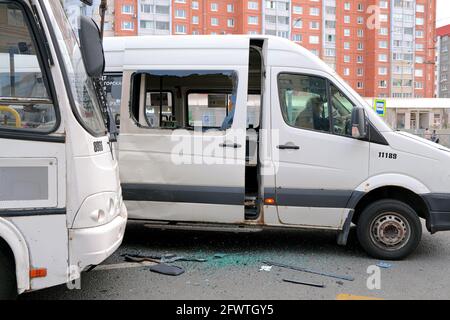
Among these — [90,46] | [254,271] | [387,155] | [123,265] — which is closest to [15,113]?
[90,46]

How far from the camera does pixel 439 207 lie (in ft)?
17.8

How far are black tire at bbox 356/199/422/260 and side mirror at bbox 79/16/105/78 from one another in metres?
3.66

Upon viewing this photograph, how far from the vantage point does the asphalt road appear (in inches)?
179

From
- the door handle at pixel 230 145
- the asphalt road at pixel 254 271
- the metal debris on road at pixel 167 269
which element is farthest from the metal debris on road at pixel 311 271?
the door handle at pixel 230 145

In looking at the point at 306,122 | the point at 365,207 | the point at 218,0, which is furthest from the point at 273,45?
the point at 218,0

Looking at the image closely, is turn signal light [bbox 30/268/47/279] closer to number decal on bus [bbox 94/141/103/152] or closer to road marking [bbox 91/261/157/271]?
number decal on bus [bbox 94/141/103/152]

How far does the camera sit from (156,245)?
6.21m

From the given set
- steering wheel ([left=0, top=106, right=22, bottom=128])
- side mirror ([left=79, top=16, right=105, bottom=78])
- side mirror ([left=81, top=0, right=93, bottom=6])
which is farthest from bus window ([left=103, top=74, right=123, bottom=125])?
steering wheel ([left=0, top=106, right=22, bottom=128])

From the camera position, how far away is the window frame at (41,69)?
3.56m

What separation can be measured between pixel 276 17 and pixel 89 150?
278 feet

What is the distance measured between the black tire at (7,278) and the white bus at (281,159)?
2305 mm

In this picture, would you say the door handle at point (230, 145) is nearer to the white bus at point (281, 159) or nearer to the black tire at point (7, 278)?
the white bus at point (281, 159)
